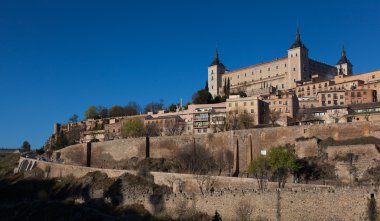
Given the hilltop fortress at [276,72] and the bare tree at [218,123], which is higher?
the hilltop fortress at [276,72]

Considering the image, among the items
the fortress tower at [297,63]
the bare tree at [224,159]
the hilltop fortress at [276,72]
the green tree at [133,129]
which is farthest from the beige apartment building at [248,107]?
the fortress tower at [297,63]

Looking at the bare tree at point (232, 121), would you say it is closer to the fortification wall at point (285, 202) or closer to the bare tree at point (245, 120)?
the bare tree at point (245, 120)

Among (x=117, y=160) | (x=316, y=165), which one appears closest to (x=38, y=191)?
(x=117, y=160)

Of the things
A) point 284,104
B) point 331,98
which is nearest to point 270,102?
point 284,104

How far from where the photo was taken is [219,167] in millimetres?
57625

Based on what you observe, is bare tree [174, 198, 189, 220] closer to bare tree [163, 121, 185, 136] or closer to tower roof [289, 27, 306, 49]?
bare tree [163, 121, 185, 136]

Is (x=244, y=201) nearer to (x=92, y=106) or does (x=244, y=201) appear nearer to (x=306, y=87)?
(x=306, y=87)

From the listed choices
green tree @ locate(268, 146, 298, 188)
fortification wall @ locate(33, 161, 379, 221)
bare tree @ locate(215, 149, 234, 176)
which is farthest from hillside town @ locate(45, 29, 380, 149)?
fortification wall @ locate(33, 161, 379, 221)

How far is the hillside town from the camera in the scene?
7356cm

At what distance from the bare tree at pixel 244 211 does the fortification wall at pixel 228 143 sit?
74.9 feet

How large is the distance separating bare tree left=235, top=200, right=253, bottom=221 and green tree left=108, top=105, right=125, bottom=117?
295 feet

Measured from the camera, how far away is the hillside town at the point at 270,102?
73562mm

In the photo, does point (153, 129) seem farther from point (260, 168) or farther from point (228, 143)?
point (260, 168)

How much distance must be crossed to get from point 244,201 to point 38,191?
4065 centimetres
